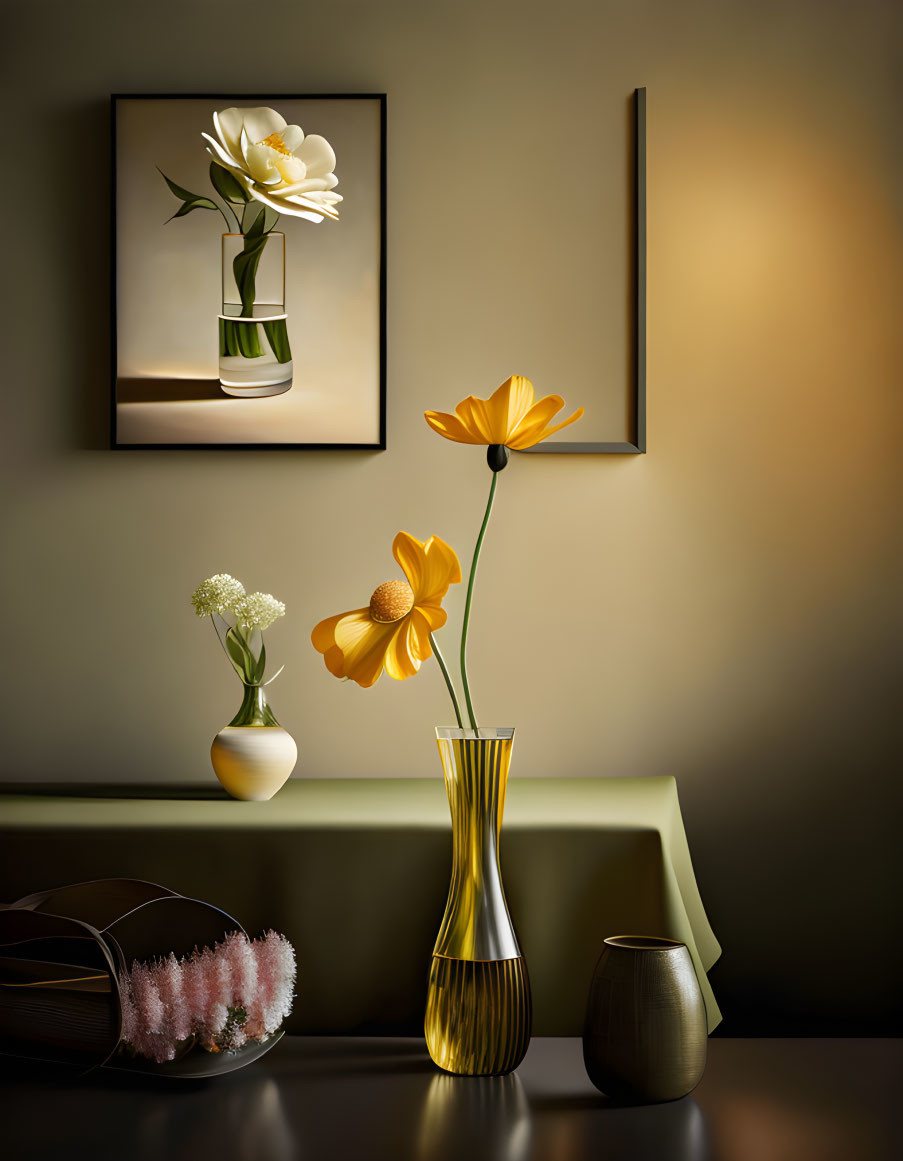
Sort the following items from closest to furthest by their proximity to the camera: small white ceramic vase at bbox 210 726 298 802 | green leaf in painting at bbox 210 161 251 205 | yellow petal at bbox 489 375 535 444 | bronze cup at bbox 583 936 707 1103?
bronze cup at bbox 583 936 707 1103 → yellow petal at bbox 489 375 535 444 → small white ceramic vase at bbox 210 726 298 802 → green leaf in painting at bbox 210 161 251 205

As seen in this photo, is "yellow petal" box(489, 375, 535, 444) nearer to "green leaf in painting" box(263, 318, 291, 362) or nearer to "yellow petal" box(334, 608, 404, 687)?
"yellow petal" box(334, 608, 404, 687)

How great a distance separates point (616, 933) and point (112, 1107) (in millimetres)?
567

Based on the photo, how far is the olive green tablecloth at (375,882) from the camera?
3.76 ft

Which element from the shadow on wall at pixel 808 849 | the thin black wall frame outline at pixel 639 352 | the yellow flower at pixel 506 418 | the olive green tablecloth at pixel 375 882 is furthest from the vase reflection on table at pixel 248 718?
the shadow on wall at pixel 808 849

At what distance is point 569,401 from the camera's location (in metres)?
1.64

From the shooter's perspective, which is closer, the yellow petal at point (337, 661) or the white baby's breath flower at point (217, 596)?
the yellow petal at point (337, 661)

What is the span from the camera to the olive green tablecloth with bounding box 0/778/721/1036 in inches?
45.1

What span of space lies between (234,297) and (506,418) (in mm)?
754

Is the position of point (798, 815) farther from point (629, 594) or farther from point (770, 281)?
point (770, 281)

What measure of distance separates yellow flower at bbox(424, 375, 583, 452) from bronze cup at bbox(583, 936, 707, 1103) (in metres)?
0.54

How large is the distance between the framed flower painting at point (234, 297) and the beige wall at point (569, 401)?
0.04 meters

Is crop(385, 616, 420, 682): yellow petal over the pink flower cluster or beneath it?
over

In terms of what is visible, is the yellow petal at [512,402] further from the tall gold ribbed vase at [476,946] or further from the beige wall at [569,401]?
the beige wall at [569,401]

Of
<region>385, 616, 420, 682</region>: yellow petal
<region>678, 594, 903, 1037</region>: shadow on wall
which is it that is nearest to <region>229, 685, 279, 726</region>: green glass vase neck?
<region>385, 616, 420, 682</region>: yellow petal
